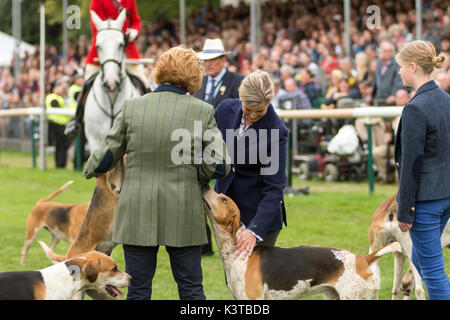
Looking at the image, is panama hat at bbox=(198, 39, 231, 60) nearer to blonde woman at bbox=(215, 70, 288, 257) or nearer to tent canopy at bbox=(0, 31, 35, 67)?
blonde woman at bbox=(215, 70, 288, 257)

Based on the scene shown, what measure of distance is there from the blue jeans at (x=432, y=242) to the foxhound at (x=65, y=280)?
5.86 feet

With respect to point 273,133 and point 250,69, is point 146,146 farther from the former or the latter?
point 250,69

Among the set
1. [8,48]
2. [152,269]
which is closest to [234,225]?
[152,269]

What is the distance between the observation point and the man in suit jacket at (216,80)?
6.95m

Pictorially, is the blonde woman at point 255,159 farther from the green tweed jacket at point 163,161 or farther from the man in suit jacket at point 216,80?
the man in suit jacket at point 216,80

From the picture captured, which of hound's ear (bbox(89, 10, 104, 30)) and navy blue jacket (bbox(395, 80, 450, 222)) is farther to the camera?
hound's ear (bbox(89, 10, 104, 30))

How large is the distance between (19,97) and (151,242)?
19090 mm

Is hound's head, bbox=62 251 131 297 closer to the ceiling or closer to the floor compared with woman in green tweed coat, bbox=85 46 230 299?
closer to the floor

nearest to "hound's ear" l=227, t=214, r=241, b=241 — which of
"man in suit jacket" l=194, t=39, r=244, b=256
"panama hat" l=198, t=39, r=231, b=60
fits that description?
"man in suit jacket" l=194, t=39, r=244, b=256

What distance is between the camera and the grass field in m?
6.86

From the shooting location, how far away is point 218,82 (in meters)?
7.07

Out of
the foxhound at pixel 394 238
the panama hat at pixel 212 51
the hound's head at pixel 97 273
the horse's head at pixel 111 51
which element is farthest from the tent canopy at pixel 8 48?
the hound's head at pixel 97 273

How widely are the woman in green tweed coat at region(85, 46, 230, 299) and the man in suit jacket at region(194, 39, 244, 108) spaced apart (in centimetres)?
288
